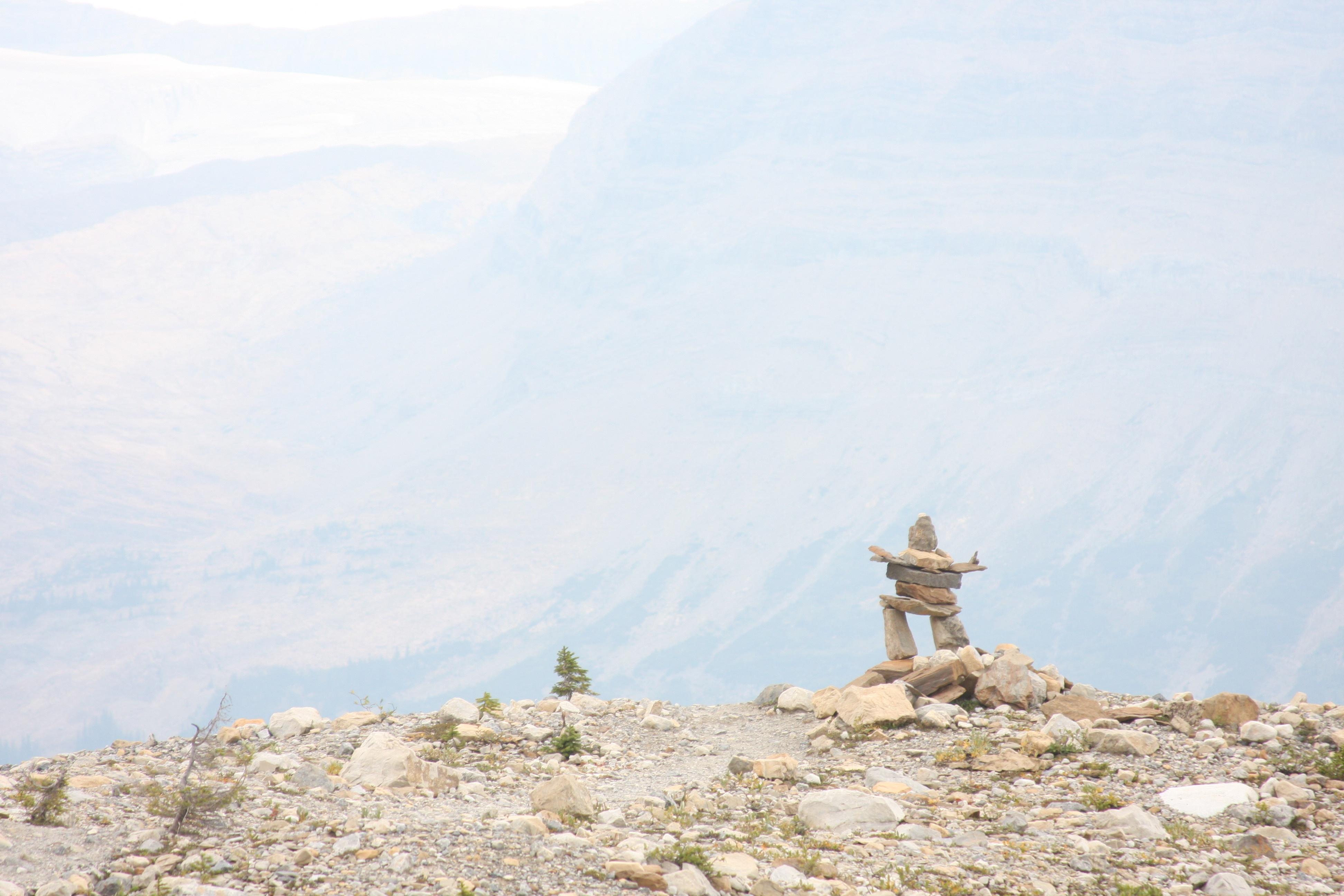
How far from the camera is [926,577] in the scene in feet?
54.4

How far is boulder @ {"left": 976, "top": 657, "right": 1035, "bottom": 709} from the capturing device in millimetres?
13406

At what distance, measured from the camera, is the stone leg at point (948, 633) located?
658 inches

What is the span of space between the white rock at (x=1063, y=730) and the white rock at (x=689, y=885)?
624 cm

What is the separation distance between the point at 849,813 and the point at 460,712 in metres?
6.80

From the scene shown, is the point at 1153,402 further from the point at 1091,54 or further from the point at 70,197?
the point at 70,197

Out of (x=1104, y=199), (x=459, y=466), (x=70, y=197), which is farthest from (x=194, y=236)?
(x=1104, y=199)

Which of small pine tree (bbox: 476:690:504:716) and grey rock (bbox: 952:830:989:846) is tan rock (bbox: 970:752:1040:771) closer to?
grey rock (bbox: 952:830:989:846)

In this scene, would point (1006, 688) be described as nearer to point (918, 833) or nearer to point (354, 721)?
point (918, 833)

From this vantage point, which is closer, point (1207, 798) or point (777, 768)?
point (1207, 798)

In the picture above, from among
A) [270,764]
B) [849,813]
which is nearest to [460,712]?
[270,764]

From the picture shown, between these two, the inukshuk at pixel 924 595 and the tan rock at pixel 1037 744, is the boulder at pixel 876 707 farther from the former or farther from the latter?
the inukshuk at pixel 924 595

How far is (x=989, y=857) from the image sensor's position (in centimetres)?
784

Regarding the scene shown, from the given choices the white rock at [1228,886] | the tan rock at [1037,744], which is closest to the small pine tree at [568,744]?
the tan rock at [1037,744]

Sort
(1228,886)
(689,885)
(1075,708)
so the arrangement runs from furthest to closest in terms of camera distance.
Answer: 1. (1075,708)
2. (1228,886)
3. (689,885)
